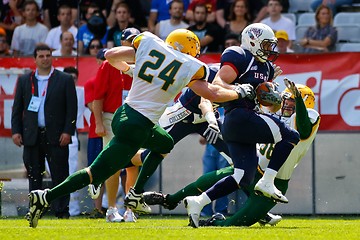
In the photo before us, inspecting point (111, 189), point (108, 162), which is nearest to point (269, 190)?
point (108, 162)

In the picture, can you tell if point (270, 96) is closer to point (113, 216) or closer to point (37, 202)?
point (37, 202)

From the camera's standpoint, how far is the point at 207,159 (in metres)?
12.3

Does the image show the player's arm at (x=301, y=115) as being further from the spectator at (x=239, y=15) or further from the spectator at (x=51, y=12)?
the spectator at (x=51, y=12)

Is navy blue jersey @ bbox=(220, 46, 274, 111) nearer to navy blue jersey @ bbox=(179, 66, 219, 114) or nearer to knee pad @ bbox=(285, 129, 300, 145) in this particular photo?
knee pad @ bbox=(285, 129, 300, 145)

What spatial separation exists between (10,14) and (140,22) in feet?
7.40

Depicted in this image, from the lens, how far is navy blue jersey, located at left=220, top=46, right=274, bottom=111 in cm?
883

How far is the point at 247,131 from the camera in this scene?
28.7 ft

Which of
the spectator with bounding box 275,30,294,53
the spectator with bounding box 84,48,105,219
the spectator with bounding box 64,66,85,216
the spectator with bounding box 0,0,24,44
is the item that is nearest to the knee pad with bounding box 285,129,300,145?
the spectator with bounding box 84,48,105,219

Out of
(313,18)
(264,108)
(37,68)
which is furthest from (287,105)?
(313,18)

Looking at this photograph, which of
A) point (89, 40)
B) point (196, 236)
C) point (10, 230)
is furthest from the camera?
point (89, 40)

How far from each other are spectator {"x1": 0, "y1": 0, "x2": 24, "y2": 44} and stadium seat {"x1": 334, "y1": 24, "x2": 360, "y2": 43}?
191 inches

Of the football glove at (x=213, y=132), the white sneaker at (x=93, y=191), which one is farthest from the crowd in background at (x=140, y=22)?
the football glove at (x=213, y=132)

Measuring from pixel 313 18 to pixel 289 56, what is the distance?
211 centimetres

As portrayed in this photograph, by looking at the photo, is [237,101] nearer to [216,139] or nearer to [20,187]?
[216,139]
